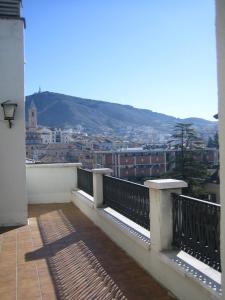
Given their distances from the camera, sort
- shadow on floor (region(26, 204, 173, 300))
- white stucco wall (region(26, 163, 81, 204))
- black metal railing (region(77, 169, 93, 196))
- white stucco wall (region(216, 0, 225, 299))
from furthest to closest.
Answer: white stucco wall (region(26, 163, 81, 204))
black metal railing (region(77, 169, 93, 196))
shadow on floor (region(26, 204, 173, 300))
white stucco wall (region(216, 0, 225, 299))

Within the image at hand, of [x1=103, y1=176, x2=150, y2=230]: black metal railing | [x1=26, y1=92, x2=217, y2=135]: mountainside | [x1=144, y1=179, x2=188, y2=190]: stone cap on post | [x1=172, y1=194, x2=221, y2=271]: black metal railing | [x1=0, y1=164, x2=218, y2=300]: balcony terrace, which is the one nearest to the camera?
[x1=172, y1=194, x2=221, y2=271]: black metal railing

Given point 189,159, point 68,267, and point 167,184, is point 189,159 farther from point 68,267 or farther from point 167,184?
point 167,184

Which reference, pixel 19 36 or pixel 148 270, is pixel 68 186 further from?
pixel 148 270

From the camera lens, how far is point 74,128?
14425 cm

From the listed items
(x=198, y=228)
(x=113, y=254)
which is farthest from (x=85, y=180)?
(x=198, y=228)

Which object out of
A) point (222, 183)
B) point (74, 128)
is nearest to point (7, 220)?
point (222, 183)

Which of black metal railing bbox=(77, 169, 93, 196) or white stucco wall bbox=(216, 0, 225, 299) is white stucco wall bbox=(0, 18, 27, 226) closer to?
black metal railing bbox=(77, 169, 93, 196)

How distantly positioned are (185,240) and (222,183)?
5.15ft

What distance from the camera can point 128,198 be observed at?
5.47m

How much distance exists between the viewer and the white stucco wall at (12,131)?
7.00 m

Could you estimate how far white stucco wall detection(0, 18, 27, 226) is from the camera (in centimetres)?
700

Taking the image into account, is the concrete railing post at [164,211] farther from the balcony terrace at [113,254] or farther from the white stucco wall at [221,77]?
the white stucco wall at [221,77]

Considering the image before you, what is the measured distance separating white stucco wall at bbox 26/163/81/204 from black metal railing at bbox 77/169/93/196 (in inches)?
13.3

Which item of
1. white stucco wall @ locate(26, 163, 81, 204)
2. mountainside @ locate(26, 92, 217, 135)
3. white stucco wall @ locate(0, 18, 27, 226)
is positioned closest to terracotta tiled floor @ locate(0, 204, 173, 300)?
white stucco wall @ locate(0, 18, 27, 226)
